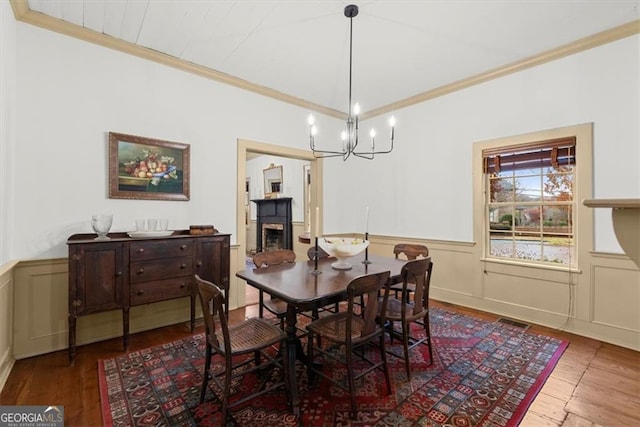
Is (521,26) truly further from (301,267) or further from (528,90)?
(301,267)

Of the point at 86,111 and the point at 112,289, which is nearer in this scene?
the point at 112,289

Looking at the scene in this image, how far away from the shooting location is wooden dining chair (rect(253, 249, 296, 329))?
258cm

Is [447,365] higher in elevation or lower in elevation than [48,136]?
lower

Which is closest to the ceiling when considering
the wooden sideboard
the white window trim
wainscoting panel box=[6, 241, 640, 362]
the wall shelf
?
the white window trim

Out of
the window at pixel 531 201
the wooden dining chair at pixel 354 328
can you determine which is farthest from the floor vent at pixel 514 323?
the wooden dining chair at pixel 354 328

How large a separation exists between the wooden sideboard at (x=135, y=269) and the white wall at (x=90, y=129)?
306 millimetres

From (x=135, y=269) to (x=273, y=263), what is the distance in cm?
128

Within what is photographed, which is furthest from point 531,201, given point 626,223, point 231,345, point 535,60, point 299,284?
point 231,345

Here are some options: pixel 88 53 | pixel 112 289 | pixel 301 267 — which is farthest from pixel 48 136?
pixel 301 267

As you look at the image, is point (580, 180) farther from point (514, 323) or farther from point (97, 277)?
point (97, 277)

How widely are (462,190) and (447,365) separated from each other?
235 cm

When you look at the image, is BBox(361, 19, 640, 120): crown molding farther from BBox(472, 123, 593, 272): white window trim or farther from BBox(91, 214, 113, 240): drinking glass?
BBox(91, 214, 113, 240): drinking glass

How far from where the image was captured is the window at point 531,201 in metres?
3.26

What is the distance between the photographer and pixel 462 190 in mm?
4004
